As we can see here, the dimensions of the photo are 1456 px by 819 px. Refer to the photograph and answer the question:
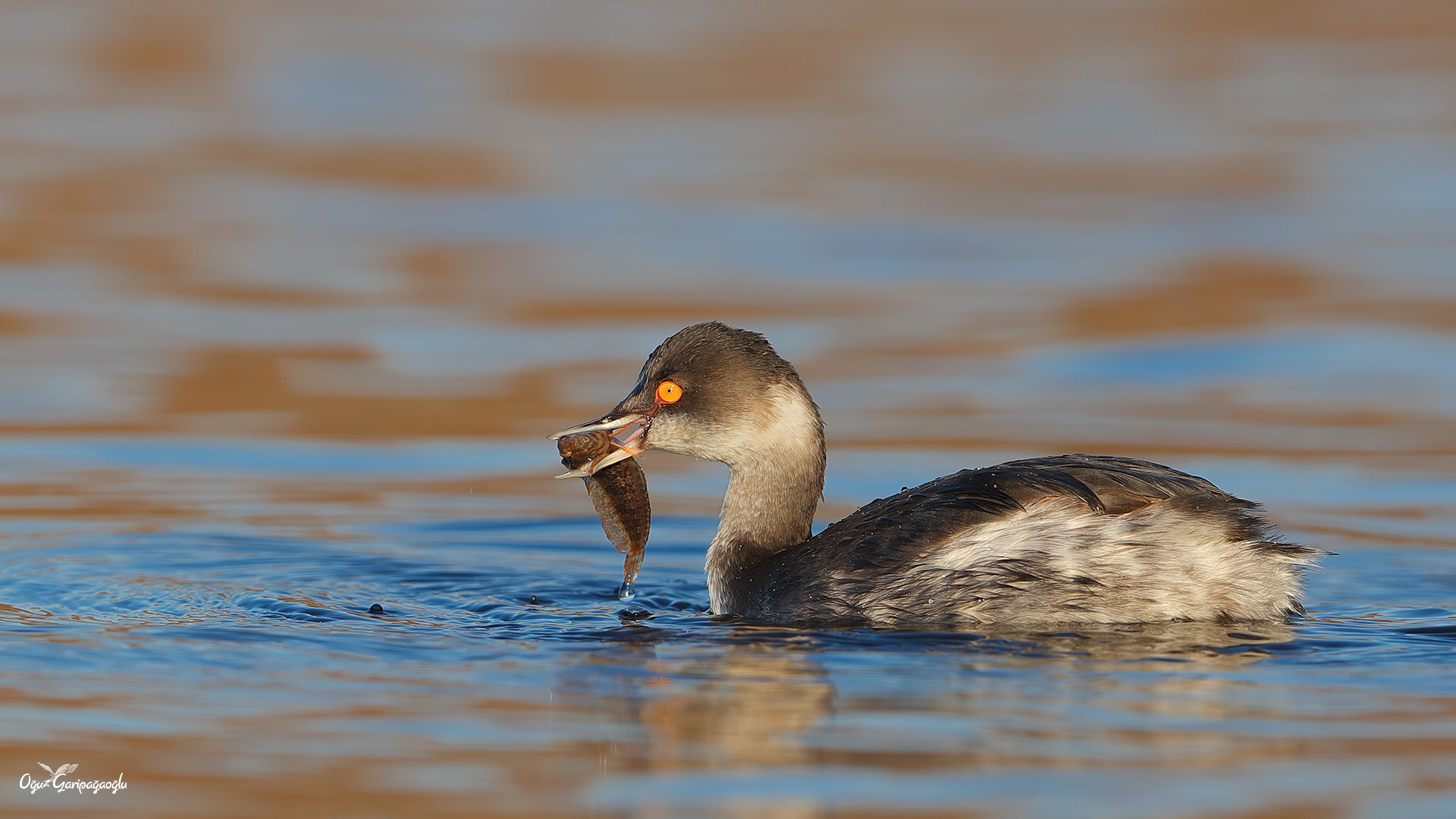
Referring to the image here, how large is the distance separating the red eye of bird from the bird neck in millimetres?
304

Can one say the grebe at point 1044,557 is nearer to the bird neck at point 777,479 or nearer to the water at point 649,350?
the water at point 649,350

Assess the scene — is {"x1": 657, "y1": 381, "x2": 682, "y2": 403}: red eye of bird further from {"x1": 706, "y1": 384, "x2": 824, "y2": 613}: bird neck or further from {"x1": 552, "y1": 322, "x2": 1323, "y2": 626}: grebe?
{"x1": 552, "y1": 322, "x2": 1323, "y2": 626}: grebe

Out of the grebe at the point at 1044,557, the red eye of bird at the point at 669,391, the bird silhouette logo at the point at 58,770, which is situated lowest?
the bird silhouette logo at the point at 58,770

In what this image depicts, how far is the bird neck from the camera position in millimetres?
8070

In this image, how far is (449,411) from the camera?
461 inches

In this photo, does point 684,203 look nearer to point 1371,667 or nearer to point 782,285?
point 782,285

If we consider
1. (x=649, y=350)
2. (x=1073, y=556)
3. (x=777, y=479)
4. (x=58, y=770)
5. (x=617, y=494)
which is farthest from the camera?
(x=649, y=350)

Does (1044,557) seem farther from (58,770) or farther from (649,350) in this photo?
(649,350)

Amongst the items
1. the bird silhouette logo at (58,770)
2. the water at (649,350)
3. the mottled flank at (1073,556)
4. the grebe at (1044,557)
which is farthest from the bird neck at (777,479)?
the bird silhouette logo at (58,770)

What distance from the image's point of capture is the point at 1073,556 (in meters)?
7.14

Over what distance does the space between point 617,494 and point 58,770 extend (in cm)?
294

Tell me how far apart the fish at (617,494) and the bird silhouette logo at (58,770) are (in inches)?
109

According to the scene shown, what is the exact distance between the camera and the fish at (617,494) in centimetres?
792

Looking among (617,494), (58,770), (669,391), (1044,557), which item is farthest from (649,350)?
(58,770)
